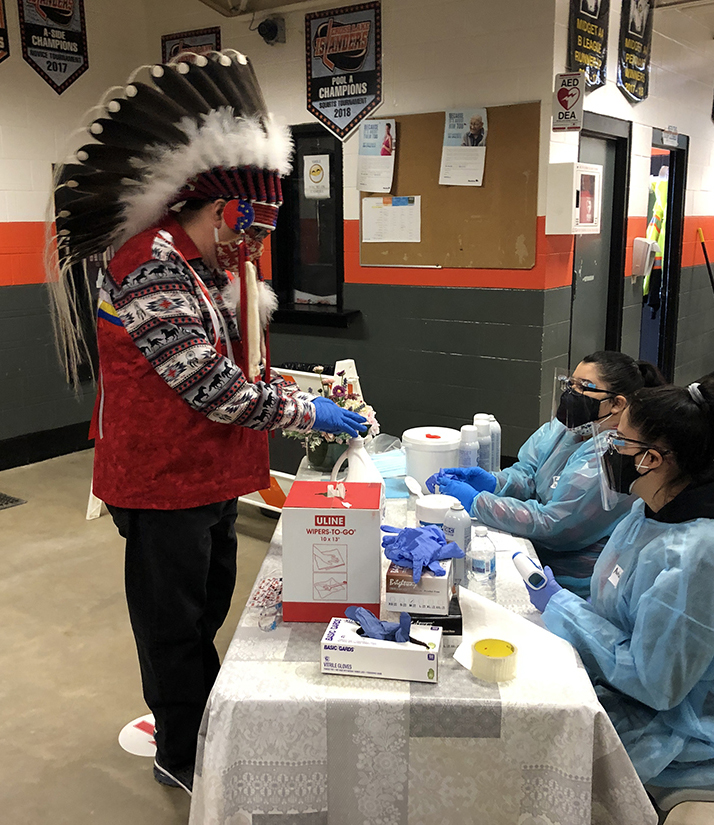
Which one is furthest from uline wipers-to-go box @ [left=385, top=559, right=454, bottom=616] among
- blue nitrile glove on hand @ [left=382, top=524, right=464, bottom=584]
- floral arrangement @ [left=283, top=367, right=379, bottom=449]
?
floral arrangement @ [left=283, top=367, right=379, bottom=449]

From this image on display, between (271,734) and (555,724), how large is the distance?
1.60ft

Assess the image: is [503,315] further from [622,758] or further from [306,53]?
[622,758]

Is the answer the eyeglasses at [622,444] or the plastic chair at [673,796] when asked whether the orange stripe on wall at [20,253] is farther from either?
the plastic chair at [673,796]

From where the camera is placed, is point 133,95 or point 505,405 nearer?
point 133,95

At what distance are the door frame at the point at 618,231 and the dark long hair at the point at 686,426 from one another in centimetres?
365

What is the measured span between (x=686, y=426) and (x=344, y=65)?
3732 mm

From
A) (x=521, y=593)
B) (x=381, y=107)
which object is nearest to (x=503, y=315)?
(x=381, y=107)

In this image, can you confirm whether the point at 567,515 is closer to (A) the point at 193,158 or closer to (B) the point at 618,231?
(A) the point at 193,158

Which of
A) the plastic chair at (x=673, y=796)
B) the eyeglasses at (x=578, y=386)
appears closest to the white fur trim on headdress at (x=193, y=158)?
the eyeglasses at (x=578, y=386)

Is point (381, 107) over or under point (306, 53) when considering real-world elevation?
under

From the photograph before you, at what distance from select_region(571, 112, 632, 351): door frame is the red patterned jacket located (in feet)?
12.4

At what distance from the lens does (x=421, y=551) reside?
1524mm

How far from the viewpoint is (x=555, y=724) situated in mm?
1315

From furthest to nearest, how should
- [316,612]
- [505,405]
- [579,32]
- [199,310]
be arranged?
[505,405], [579,32], [199,310], [316,612]
